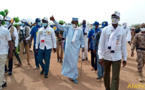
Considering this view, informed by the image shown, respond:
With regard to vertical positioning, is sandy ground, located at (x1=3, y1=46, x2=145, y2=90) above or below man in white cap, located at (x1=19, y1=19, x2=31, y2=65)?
below

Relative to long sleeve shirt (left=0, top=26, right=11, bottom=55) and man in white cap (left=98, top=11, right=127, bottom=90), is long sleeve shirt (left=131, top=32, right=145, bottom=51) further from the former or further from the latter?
long sleeve shirt (left=0, top=26, right=11, bottom=55)

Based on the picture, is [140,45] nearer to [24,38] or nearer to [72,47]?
[72,47]

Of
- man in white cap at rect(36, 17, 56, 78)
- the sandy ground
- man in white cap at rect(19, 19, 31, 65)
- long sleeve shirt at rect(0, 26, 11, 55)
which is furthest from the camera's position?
man in white cap at rect(19, 19, 31, 65)

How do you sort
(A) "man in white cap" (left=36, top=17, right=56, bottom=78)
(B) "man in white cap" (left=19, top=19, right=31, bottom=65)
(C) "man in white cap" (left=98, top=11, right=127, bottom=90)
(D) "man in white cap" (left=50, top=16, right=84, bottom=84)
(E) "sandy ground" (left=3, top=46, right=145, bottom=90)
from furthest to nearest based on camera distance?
(B) "man in white cap" (left=19, top=19, right=31, bottom=65)
(A) "man in white cap" (left=36, top=17, right=56, bottom=78)
(D) "man in white cap" (left=50, top=16, right=84, bottom=84)
(E) "sandy ground" (left=3, top=46, right=145, bottom=90)
(C) "man in white cap" (left=98, top=11, right=127, bottom=90)

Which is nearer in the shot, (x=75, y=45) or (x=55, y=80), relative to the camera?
(x=75, y=45)

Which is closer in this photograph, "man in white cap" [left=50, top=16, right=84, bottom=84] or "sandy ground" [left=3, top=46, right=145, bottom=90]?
"sandy ground" [left=3, top=46, right=145, bottom=90]

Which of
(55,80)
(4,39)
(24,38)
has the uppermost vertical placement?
(4,39)

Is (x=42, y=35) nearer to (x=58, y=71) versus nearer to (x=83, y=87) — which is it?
(x=58, y=71)

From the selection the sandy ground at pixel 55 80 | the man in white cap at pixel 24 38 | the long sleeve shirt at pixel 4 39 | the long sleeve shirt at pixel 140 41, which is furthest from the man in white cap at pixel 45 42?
the long sleeve shirt at pixel 140 41

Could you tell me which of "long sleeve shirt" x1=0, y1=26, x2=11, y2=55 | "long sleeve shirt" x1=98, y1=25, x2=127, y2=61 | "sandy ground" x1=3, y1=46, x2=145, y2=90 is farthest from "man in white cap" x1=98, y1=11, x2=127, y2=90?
"long sleeve shirt" x1=0, y1=26, x2=11, y2=55

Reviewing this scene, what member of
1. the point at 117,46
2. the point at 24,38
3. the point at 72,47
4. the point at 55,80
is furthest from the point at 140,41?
the point at 24,38

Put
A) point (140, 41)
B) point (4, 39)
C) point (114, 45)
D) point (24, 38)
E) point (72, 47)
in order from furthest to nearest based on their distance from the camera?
point (24, 38) < point (140, 41) < point (72, 47) < point (4, 39) < point (114, 45)

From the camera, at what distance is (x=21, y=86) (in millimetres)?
4715

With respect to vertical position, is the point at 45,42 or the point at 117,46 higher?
the point at 117,46
